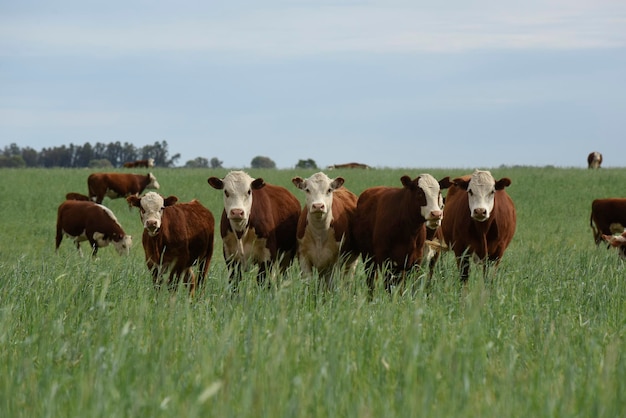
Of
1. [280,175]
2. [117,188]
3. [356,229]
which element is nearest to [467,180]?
[356,229]

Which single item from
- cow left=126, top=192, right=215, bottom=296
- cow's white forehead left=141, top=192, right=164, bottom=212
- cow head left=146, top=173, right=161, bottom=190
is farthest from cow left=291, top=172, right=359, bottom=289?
cow head left=146, top=173, right=161, bottom=190

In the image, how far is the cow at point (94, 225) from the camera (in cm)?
1998

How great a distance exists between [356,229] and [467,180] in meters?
1.56

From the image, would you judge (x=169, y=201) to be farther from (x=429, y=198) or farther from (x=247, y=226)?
(x=429, y=198)

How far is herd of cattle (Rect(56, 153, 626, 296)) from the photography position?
10.0 meters

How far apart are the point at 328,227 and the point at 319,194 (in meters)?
0.48

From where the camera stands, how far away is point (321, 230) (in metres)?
A: 10.3

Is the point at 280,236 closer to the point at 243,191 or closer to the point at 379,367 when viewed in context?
the point at 243,191

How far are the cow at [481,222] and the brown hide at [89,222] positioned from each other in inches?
433

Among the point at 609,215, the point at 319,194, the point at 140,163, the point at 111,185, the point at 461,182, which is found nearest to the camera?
the point at 319,194

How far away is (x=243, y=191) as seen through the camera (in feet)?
33.0

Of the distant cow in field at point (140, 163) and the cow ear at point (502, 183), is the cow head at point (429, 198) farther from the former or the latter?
the distant cow in field at point (140, 163)

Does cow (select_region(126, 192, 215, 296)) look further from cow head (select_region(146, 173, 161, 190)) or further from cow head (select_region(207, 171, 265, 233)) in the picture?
cow head (select_region(146, 173, 161, 190))

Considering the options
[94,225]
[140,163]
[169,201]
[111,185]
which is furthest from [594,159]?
[169,201]
